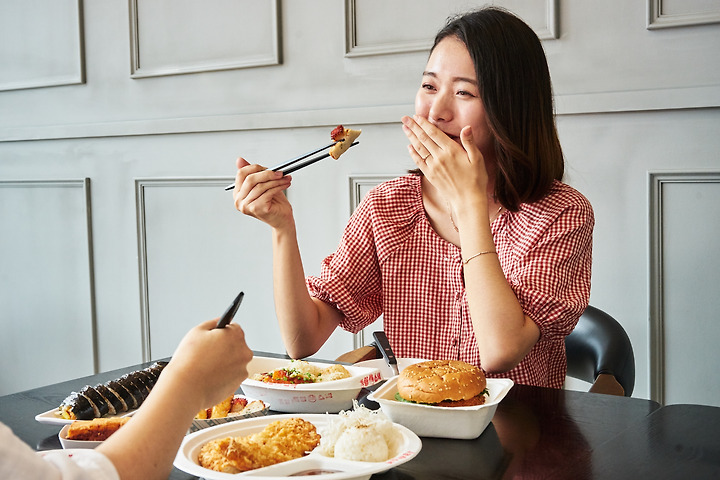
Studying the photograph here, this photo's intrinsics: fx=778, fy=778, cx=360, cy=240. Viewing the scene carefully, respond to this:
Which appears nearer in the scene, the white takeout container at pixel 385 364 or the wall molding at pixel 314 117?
the white takeout container at pixel 385 364

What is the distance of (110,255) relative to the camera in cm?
300

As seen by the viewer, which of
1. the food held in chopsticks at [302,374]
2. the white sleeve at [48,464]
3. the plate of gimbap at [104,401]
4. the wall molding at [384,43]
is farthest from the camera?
the wall molding at [384,43]

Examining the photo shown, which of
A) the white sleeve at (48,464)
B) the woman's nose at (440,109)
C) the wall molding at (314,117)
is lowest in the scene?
the white sleeve at (48,464)

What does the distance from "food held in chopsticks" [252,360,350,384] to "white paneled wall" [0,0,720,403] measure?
110 cm

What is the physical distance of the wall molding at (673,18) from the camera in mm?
1829

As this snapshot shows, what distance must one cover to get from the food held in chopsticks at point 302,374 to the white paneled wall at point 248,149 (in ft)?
3.62

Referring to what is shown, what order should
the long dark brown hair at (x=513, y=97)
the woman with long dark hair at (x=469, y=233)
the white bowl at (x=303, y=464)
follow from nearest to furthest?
the white bowl at (x=303, y=464) < the woman with long dark hair at (x=469, y=233) < the long dark brown hair at (x=513, y=97)

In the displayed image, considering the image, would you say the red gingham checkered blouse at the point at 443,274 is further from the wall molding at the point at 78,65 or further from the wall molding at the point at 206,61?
the wall molding at the point at 78,65

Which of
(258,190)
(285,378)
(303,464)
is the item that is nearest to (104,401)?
(285,378)

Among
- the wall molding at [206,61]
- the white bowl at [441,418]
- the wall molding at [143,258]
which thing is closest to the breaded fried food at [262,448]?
the white bowl at [441,418]

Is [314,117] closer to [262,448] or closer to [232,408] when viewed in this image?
[232,408]

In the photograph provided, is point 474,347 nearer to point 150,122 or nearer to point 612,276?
point 612,276

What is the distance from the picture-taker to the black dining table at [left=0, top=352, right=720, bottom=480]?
896 mm

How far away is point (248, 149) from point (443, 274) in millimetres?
1219
